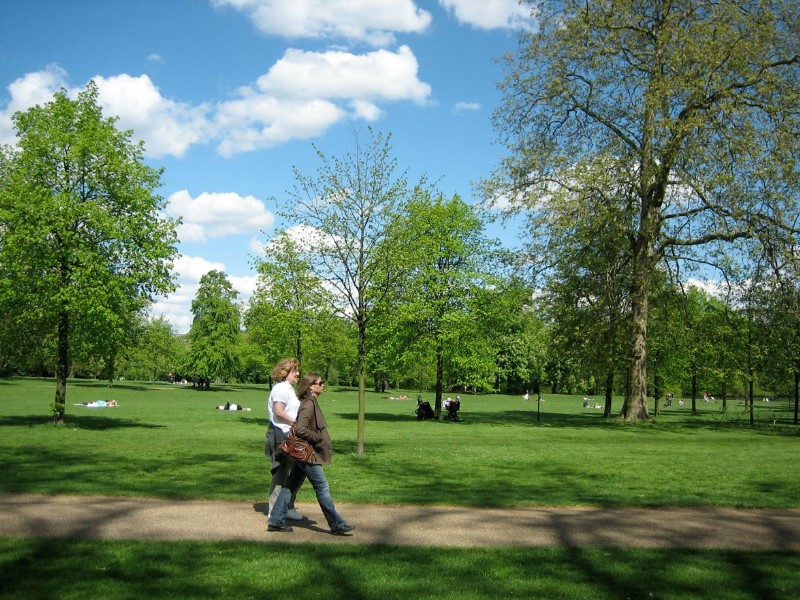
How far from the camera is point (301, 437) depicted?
28.7 feet

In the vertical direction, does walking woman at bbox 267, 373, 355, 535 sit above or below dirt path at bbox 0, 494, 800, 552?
above

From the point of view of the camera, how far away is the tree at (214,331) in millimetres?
73125

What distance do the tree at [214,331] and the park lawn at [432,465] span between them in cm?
4393

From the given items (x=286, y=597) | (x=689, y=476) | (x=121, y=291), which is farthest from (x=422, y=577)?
(x=121, y=291)

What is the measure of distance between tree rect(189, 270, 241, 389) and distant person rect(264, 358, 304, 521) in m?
65.2

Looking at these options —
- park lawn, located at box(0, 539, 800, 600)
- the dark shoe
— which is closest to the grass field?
park lawn, located at box(0, 539, 800, 600)

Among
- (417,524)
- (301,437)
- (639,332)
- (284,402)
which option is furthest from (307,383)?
(639,332)

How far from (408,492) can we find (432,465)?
175 inches

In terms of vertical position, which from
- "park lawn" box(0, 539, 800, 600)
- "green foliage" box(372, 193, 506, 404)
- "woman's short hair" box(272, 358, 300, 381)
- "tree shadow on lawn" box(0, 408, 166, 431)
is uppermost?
"green foliage" box(372, 193, 506, 404)

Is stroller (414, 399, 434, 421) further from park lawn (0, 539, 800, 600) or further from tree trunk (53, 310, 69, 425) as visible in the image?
park lawn (0, 539, 800, 600)

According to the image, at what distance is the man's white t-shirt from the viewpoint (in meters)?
9.24

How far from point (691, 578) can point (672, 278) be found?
26.2m

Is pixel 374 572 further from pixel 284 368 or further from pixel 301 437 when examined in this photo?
pixel 284 368

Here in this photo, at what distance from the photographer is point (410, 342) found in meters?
37.1
